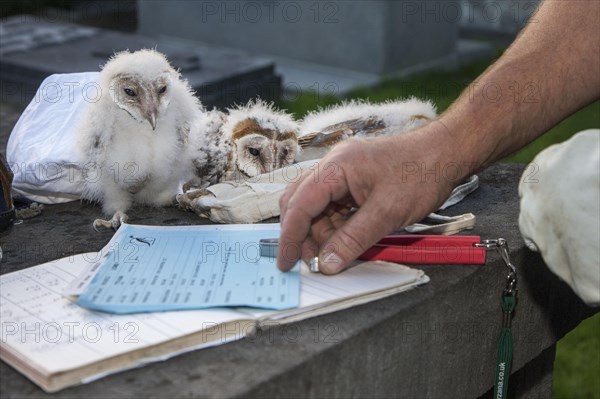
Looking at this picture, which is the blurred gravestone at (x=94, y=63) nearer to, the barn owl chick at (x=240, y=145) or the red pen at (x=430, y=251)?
the barn owl chick at (x=240, y=145)

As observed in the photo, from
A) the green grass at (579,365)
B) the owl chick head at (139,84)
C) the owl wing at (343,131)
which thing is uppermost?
the owl chick head at (139,84)

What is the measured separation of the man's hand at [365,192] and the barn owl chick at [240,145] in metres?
0.45

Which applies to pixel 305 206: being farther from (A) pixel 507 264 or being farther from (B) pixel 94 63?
(B) pixel 94 63

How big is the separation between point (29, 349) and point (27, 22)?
→ 15.3ft

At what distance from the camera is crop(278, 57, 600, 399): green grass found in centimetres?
268

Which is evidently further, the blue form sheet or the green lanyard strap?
the green lanyard strap

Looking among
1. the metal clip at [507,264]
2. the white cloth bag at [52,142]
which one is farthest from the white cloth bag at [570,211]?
the white cloth bag at [52,142]

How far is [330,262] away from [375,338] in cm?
16

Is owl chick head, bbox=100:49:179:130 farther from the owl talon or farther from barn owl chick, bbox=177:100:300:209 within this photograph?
the owl talon

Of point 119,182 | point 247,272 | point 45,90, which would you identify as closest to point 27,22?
point 45,90

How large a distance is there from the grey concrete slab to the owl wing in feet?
0.87

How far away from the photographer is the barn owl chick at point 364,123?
6.01 ft

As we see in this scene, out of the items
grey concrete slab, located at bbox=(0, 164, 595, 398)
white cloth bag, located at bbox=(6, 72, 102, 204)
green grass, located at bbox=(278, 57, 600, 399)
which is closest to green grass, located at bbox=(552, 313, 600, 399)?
green grass, located at bbox=(278, 57, 600, 399)

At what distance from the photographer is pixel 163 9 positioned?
6.09 meters
